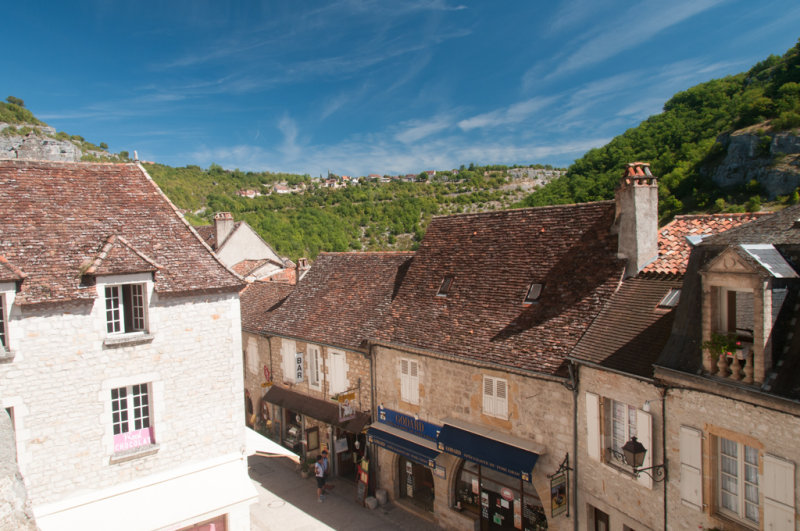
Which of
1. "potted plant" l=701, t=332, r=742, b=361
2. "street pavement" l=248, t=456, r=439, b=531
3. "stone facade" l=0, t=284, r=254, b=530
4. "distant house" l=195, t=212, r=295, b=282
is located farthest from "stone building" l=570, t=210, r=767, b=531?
"distant house" l=195, t=212, r=295, b=282

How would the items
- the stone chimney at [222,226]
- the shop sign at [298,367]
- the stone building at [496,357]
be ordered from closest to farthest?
the stone building at [496,357]
the shop sign at [298,367]
the stone chimney at [222,226]

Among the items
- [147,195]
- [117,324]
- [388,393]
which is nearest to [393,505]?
[388,393]

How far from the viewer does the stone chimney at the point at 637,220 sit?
37.5 feet

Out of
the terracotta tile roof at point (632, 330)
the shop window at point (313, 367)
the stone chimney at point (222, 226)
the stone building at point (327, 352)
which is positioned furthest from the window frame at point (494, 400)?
the stone chimney at point (222, 226)

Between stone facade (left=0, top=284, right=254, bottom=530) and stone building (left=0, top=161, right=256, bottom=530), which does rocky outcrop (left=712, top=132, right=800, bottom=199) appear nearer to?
stone facade (left=0, top=284, right=254, bottom=530)

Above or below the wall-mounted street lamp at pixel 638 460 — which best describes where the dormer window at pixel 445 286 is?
above

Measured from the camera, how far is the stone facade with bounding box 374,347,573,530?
436 inches

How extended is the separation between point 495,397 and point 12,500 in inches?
414

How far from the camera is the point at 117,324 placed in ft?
36.4

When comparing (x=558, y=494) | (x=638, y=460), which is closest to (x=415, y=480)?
(x=558, y=494)

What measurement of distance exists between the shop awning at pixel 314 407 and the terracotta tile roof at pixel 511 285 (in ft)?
9.43

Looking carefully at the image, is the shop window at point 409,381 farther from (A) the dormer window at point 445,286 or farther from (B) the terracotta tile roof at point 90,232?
(B) the terracotta tile roof at point 90,232

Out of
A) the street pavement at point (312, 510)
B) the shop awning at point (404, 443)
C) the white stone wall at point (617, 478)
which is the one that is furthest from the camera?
the street pavement at point (312, 510)

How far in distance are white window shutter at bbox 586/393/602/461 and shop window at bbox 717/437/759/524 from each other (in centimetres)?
233
